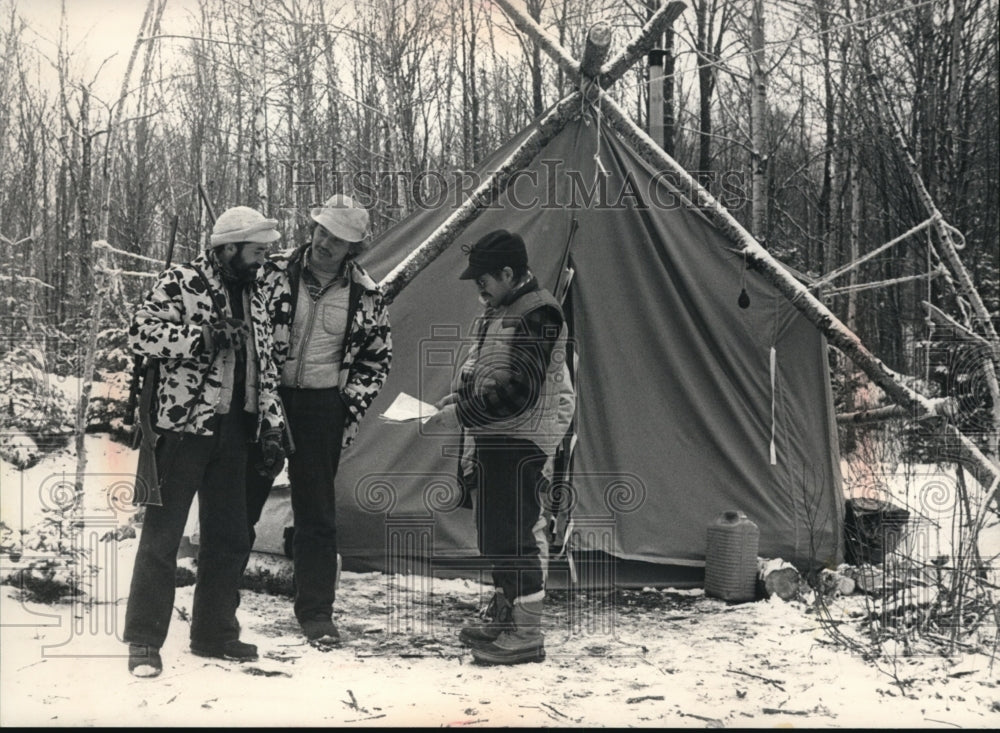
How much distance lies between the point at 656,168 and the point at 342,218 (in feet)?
6.68

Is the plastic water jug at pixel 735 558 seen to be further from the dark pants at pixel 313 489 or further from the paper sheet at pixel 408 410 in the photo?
the dark pants at pixel 313 489

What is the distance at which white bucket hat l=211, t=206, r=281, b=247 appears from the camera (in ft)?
11.9

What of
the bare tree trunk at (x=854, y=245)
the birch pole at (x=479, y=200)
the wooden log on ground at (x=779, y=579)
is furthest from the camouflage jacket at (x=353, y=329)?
the bare tree trunk at (x=854, y=245)

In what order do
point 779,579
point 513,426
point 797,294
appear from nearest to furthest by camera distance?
1. point 513,426
2. point 779,579
3. point 797,294

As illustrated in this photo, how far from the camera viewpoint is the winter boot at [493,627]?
13.0ft

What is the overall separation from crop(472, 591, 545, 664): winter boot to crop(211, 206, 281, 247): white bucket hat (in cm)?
176

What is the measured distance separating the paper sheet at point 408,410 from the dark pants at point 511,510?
1.82 feet

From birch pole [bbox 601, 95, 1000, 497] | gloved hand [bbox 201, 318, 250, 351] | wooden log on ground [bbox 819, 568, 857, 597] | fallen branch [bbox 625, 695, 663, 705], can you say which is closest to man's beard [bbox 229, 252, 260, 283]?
gloved hand [bbox 201, 318, 250, 351]

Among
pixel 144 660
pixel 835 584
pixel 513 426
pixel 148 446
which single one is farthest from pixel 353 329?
pixel 835 584

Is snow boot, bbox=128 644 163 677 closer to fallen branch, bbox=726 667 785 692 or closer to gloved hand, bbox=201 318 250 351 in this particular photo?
gloved hand, bbox=201 318 250 351

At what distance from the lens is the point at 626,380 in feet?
17.3

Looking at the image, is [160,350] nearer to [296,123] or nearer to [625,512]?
[625,512]

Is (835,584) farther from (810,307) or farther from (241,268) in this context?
(241,268)

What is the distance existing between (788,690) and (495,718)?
3.89 ft
